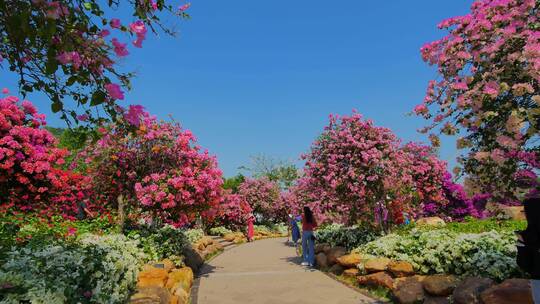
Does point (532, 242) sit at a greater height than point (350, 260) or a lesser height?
lesser

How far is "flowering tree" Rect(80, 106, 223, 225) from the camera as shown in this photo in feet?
35.1

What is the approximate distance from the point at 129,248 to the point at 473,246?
6.74m

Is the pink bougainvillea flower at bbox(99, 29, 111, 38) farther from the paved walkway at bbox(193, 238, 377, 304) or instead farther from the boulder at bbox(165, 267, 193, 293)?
the paved walkway at bbox(193, 238, 377, 304)

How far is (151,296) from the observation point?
6375 mm

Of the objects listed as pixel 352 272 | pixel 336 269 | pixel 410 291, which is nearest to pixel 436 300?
pixel 410 291

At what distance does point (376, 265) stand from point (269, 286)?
2.43 meters

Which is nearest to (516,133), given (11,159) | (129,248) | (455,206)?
(129,248)

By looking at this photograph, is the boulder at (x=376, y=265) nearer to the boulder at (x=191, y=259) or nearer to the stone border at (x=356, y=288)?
the stone border at (x=356, y=288)

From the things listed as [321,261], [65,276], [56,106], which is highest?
[56,106]

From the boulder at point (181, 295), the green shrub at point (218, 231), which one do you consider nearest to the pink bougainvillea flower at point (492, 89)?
the boulder at point (181, 295)

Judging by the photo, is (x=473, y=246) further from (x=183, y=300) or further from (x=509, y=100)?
(x=183, y=300)

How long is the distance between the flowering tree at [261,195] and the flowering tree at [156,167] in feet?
74.0

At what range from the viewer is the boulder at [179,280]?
823 cm

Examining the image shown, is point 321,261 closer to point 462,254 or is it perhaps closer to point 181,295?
point 462,254
